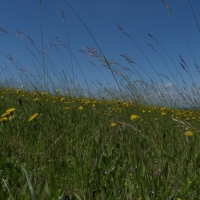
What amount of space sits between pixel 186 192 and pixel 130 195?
0.86 feet

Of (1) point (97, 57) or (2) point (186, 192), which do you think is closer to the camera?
(2) point (186, 192)

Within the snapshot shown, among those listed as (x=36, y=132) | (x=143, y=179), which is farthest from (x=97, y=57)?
(x=143, y=179)

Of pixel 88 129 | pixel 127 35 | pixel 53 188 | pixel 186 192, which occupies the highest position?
pixel 127 35

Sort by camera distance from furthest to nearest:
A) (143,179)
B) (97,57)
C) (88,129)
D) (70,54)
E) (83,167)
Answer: (70,54) < (97,57) < (88,129) < (83,167) < (143,179)

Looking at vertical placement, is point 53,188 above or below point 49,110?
below

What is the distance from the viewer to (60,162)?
5.00 ft

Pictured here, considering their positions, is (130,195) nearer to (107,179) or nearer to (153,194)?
(153,194)

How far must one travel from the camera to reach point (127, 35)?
3.13 meters

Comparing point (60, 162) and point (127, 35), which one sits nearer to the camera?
point (60, 162)

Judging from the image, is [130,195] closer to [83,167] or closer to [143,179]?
[143,179]

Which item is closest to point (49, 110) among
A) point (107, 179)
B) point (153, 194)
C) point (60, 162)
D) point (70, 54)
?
point (70, 54)

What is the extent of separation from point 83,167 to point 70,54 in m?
2.06

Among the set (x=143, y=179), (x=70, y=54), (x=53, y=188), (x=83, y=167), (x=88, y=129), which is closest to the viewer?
(x=53, y=188)

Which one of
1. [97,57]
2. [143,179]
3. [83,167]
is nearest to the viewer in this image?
[143,179]
